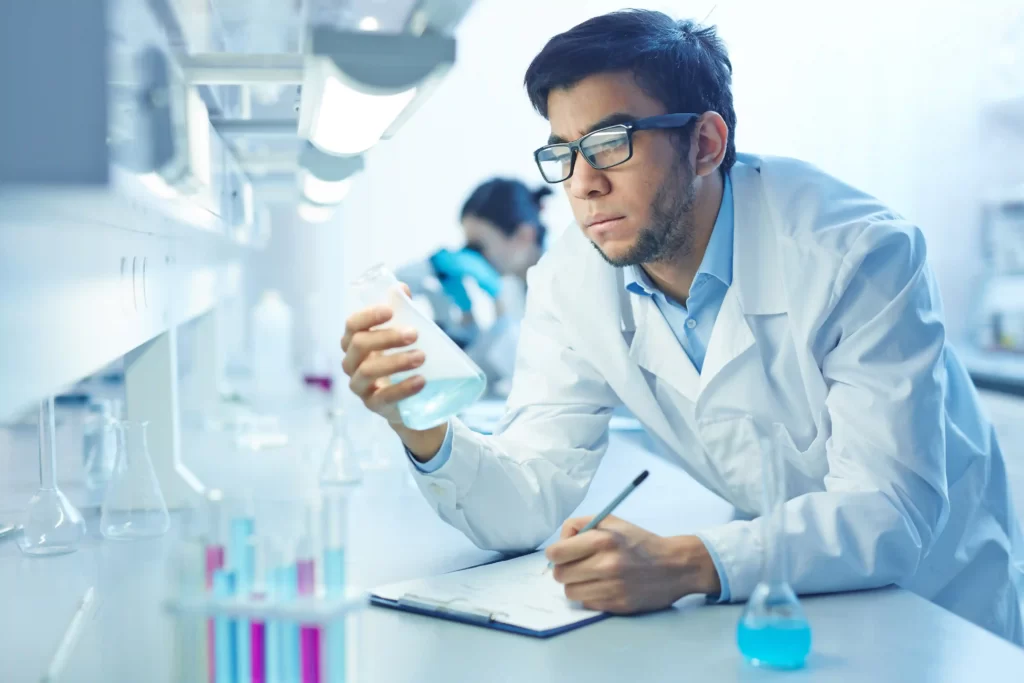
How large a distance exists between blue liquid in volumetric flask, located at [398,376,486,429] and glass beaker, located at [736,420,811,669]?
316 millimetres

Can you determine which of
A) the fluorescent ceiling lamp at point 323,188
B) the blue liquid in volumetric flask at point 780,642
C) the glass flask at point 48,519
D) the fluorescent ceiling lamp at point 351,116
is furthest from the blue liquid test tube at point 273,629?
the fluorescent ceiling lamp at point 323,188

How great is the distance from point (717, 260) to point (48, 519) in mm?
1051

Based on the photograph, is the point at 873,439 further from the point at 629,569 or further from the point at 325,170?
the point at 325,170

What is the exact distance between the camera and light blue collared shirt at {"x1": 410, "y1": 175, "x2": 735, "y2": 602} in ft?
4.77

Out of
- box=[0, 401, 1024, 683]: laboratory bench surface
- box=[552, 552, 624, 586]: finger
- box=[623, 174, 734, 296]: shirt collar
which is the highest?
box=[623, 174, 734, 296]: shirt collar

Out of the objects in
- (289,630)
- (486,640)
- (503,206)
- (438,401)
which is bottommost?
(486,640)

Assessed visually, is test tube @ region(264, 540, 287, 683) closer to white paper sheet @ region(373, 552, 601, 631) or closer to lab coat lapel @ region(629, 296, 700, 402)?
white paper sheet @ region(373, 552, 601, 631)

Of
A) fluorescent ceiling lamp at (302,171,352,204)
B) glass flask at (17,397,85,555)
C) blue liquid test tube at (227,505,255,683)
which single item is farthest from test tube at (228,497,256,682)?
fluorescent ceiling lamp at (302,171,352,204)

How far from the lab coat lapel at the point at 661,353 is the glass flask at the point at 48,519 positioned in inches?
34.0

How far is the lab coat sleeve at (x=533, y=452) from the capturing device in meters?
1.29

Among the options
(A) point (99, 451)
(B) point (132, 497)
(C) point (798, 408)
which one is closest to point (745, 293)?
(C) point (798, 408)

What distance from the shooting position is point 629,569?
3.44 feet

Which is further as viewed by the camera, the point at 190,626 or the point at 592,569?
the point at 592,569

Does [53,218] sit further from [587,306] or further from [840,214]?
[840,214]
